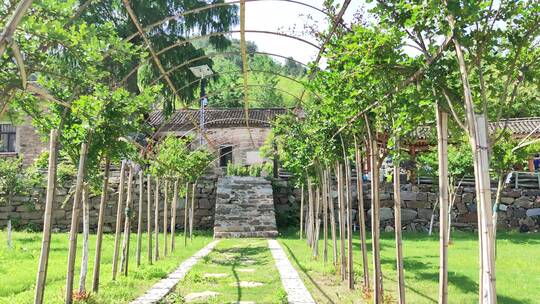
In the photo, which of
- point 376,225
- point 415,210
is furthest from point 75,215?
point 415,210

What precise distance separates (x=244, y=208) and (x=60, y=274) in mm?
11371

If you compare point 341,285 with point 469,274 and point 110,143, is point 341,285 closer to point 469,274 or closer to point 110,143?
point 469,274

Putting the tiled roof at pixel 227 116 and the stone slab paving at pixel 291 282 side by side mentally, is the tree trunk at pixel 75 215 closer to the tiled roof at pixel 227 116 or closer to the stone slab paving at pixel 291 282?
the stone slab paving at pixel 291 282

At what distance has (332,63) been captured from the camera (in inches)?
192

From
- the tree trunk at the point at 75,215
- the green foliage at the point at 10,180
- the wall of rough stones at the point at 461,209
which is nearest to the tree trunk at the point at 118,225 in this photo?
the tree trunk at the point at 75,215

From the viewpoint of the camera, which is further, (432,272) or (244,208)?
(244,208)

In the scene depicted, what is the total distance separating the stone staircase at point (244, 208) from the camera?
18.4m

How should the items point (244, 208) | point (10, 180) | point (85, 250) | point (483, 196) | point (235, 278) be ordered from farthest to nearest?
point (244, 208)
point (10, 180)
point (235, 278)
point (85, 250)
point (483, 196)

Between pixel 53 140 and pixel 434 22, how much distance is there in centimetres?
375

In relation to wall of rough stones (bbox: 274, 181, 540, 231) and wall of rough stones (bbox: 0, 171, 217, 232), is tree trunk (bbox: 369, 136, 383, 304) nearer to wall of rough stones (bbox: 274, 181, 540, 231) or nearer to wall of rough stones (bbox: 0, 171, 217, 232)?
wall of rough stones (bbox: 0, 171, 217, 232)

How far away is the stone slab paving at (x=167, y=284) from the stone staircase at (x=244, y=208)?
604 cm

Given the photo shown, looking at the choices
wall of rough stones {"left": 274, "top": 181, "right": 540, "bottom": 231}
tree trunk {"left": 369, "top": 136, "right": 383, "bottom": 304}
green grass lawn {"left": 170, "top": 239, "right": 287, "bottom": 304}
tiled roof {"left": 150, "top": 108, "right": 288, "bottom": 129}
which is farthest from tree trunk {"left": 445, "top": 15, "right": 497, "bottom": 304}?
tiled roof {"left": 150, "top": 108, "right": 288, "bottom": 129}

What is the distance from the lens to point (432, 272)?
9.58 metres

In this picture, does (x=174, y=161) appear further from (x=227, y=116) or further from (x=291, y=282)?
(x=227, y=116)
